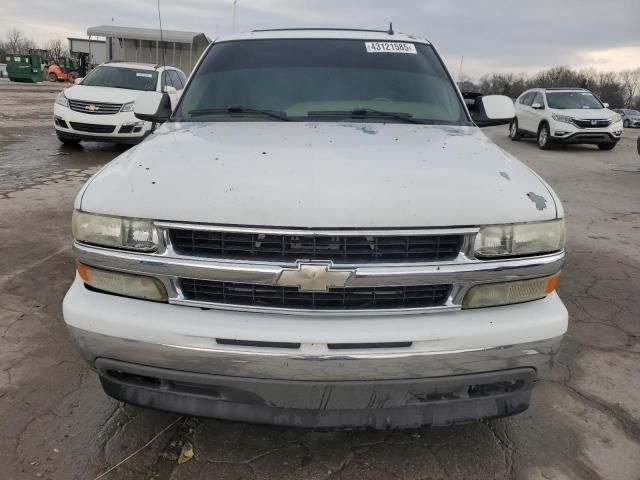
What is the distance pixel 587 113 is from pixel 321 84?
13655mm

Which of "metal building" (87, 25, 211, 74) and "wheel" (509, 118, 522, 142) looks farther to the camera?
"metal building" (87, 25, 211, 74)

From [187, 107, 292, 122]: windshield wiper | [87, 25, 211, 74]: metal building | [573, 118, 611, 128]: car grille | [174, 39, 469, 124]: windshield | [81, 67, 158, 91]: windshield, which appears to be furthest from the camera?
[87, 25, 211, 74]: metal building

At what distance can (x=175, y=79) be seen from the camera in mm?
12328

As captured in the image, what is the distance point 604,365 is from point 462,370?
1.78 m

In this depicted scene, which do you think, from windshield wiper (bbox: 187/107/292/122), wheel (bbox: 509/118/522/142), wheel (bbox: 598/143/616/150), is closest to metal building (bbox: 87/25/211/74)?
wheel (bbox: 509/118/522/142)

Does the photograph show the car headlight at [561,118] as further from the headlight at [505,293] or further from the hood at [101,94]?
the headlight at [505,293]

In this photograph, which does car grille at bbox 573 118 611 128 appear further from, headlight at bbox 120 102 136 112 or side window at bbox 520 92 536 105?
headlight at bbox 120 102 136 112

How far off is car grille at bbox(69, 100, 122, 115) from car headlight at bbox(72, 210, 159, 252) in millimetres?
9061

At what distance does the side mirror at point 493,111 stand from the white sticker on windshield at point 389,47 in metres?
0.67

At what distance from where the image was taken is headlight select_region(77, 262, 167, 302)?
207 cm

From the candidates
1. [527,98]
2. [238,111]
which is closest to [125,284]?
[238,111]

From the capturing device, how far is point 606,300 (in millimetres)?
4309

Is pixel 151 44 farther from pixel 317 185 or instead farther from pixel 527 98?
pixel 317 185

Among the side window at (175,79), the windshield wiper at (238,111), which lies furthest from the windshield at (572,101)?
the windshield wiper at (238,111)
